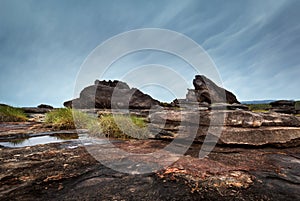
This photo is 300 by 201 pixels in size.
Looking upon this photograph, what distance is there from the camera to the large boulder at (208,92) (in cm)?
2855

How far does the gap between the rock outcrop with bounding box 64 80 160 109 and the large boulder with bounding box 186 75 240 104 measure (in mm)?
8463

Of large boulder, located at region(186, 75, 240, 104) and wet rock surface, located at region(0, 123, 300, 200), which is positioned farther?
large boulder, located at region(186, 75, 240, 104)

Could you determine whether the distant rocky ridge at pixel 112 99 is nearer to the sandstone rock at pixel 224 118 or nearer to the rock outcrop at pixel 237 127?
the rock outcrop at pixel 237 127

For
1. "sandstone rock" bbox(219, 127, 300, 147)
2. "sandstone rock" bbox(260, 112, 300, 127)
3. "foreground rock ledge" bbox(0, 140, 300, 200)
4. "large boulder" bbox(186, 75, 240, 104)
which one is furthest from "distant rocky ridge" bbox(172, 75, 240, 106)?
"foreground rock ledge" bbox(0, 140, 300, 200)

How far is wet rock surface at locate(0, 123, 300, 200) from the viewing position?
2.54 m

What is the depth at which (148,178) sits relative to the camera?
10.2ft

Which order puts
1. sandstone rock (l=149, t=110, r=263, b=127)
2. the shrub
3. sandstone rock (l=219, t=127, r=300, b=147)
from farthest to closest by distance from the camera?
the shrub
sandstone rock (l=149, t=110, r=263, b=127)
sandstone rock (l=219, t=127, r=300, b=147)

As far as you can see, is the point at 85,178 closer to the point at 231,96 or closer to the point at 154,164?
the point at 154,164

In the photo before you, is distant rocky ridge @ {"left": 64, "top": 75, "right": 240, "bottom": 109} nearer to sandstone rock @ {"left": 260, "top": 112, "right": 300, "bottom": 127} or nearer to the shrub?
the shrub

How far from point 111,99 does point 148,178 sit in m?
21.8

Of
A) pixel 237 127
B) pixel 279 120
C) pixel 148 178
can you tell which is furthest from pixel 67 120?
pixel 279 120

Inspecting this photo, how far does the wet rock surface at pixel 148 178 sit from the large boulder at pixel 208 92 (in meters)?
23.8

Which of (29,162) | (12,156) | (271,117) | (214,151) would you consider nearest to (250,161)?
(214,151)

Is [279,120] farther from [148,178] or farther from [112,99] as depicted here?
[112,99]
